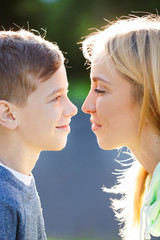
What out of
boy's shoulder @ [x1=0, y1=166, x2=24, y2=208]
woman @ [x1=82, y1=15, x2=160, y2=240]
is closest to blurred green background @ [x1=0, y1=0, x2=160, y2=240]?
woman @ [x1=82, y1=15, x2=160, y2=240]

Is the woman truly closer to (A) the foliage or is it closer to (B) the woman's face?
(B) the woman's face

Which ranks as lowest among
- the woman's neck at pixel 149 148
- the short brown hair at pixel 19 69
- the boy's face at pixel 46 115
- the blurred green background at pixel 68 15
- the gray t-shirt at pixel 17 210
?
the blurred green background at pixel 68 15

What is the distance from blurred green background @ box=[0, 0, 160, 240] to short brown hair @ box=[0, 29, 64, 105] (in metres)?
9.53

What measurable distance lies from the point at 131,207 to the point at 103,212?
187cm

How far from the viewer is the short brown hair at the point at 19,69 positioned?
2.56 metres

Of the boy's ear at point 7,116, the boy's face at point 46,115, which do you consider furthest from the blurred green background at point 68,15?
the boy's ear at point 7,116

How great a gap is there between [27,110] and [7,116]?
0.11 metres

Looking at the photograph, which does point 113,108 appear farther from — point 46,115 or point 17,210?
point 17,210

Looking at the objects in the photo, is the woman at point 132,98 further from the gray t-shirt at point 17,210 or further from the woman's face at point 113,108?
the gray t-shirt at point 17,210

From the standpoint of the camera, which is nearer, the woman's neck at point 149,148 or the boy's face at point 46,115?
the boy's face at point 46,115

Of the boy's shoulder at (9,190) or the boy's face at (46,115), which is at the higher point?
the boy's face at (46,115)

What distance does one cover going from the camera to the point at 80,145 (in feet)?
24.0

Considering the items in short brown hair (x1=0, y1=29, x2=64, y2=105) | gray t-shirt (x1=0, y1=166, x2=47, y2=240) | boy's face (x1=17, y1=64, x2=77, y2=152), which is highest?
short brown hair (x1=0, y1=29, x2=64, y2=105)

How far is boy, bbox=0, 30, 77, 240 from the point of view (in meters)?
2.55
